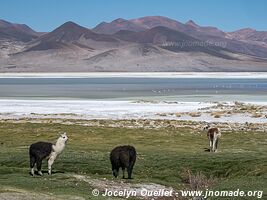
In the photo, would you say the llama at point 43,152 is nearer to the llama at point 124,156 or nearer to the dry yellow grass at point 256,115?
the llama at point 124,156

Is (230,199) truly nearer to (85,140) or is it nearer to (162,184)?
(162,184)

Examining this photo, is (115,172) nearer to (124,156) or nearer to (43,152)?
(124,156)

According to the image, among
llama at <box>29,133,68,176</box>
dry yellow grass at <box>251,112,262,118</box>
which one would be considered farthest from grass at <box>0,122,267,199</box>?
dry yellow grass at <box>251,112,262,118</box>

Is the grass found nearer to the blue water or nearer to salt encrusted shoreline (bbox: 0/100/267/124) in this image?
salt encrusted shoreline (bbox: 0/100/267/124)

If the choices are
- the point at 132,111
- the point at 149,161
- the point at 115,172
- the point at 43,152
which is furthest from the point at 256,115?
the point at 43,152

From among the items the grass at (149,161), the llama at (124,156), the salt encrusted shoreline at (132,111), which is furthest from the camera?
the salt encrusted shoreline at (132,111)

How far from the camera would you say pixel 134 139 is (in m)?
30.8

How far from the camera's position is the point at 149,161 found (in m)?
21.0

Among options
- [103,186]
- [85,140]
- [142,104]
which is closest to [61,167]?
[103,186]

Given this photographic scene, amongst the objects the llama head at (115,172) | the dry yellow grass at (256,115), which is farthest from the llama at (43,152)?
the dry yellow grass at (256,115)

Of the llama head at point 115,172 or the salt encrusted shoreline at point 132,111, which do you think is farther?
the salt encrusted shoreline at point 132,111

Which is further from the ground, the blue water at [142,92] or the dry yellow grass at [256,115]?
the blue water at [142,92]

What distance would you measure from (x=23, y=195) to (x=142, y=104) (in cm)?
4703

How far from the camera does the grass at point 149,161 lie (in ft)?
52.9
